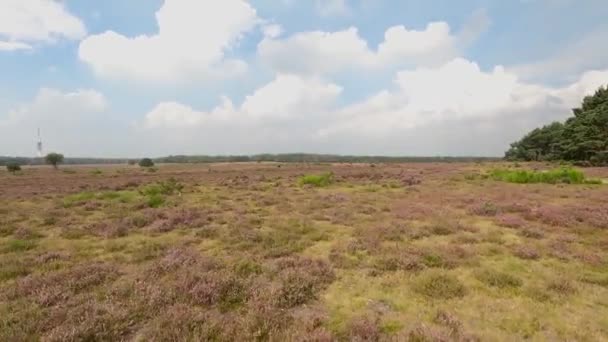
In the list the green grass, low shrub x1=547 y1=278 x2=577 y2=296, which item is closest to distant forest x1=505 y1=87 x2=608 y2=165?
the green grass

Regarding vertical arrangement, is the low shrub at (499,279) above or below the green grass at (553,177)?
below

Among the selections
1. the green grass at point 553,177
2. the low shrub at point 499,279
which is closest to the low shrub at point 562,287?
the low shrub at point 499,279

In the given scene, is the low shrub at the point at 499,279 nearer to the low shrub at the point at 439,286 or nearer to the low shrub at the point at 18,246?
the low shrub at the point at 439,286

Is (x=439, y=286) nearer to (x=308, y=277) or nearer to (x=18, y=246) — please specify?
(x=308, y=277)

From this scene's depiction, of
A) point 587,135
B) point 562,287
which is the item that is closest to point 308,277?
point 562,287

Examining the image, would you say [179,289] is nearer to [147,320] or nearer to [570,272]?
[147,320]

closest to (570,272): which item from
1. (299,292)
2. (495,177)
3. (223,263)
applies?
(299,292)

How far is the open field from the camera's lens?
5691mm

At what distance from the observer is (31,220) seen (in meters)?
15.8

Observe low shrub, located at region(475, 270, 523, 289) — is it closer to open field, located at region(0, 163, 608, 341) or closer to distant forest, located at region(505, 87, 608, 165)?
open field, located at region(0, 163, 608, 341)

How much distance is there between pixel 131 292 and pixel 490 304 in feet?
22.3

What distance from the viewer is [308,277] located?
7789mm

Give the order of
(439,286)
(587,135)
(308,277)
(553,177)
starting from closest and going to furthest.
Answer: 1. (439,286)
2. (308,277)
3. (553,177)
4. (587,135)

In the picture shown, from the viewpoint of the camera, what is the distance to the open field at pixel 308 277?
569 centimetres
